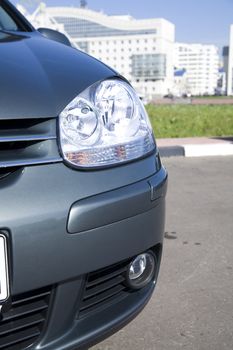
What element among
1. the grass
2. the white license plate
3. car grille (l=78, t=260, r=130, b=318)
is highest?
the white license plate

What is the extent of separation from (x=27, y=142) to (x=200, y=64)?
13799 cm

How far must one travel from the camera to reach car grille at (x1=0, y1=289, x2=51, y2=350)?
114cm

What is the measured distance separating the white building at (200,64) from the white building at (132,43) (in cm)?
1975

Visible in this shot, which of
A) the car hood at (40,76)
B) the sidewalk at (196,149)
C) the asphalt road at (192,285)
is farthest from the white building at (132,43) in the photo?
the car hood at (40,76)

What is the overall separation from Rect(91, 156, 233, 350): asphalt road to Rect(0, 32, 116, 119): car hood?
1037mm

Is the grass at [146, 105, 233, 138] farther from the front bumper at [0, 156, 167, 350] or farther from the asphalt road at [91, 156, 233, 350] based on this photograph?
the front bumper at [0, 156, 167, 350]

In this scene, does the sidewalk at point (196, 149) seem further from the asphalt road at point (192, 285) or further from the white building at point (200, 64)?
the white building at point (200, 64)

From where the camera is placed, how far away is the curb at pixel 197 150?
6.55 meters

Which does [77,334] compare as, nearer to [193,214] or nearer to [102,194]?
[102,194]

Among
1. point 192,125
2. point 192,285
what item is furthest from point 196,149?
point 192,285

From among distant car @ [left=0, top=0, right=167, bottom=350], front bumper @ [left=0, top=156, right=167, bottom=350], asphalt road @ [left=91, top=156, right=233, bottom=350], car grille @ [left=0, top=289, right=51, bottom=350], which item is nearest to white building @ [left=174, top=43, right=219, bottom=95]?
asphalt road @ [left=91, top=156, right=233, bottom=350]

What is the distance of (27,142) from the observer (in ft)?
3.89

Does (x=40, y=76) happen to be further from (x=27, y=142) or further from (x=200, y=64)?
(x=200, y=64)

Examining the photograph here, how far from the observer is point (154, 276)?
→ 1.55 meters
